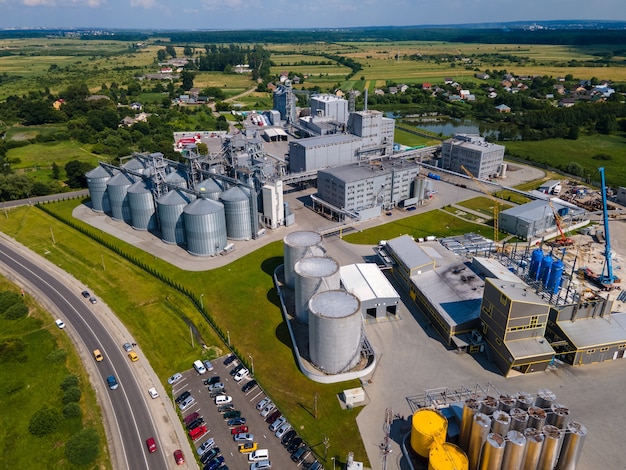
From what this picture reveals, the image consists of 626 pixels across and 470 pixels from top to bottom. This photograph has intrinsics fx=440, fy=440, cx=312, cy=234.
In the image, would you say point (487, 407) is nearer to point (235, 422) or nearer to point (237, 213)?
point (235, 422)

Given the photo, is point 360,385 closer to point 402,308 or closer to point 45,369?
point 402,308

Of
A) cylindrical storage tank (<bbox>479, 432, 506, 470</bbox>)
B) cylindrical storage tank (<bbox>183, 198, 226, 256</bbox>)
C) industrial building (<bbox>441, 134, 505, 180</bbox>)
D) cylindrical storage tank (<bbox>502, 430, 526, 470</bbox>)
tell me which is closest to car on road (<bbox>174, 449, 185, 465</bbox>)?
cylindrical storage tank (<bbox>479, 432, 506, 470</bbox>)

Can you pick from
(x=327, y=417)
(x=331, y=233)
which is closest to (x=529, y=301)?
(x=327, y=417)

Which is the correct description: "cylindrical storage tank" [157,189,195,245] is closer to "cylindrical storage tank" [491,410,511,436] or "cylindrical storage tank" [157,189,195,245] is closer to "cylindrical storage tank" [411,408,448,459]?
"cylindrical storage tank" [411,408,448,459]

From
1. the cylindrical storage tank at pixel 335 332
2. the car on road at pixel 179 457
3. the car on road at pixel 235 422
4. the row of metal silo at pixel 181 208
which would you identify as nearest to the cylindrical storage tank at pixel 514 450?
the cylindrical storage tank at pixel 335 332

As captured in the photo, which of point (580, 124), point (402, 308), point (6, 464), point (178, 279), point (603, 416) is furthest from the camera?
point (580, 124)
